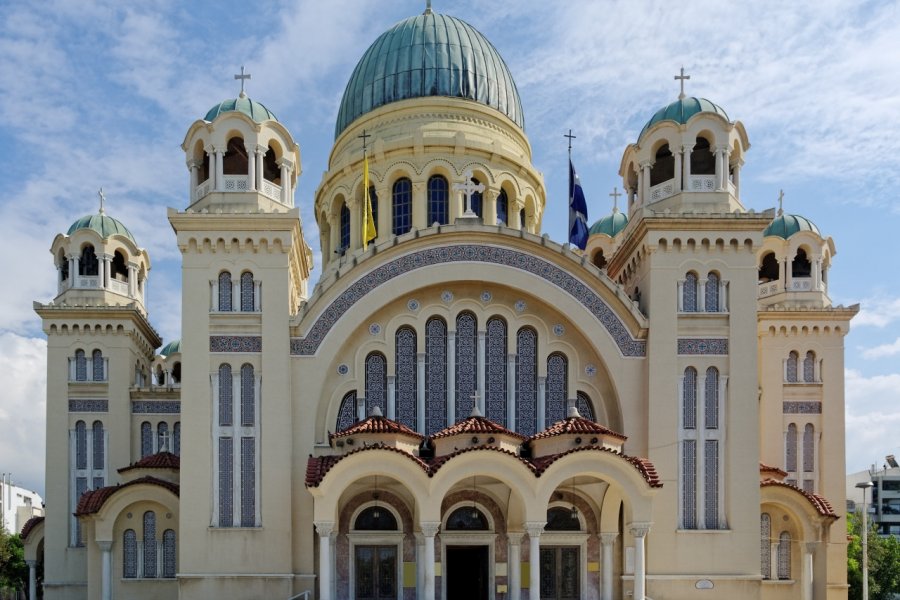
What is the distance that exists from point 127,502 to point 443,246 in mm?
11651

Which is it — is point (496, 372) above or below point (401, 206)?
below

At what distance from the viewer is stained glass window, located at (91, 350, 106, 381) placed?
33875 mm

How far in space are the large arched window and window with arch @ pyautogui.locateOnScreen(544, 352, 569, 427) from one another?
302 cm

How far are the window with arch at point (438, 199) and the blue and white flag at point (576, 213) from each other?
4.40 m

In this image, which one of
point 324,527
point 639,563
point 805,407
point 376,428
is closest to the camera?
point 324,527

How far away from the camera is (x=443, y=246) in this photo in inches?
1131

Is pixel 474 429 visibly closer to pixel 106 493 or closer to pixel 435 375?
pixel 435 375

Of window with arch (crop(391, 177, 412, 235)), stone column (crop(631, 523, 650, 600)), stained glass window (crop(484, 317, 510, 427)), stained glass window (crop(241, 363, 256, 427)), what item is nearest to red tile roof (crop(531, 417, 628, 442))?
stone column (crop(631, 523, 650, 600))

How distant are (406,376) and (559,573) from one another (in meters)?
7.05

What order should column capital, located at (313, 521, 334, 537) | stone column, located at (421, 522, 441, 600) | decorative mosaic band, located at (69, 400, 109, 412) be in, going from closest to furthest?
column capital, located at (313, 521, 334, 537) < stone column, located at (421, 522, 441, 600) < decorative mosaic band, located at (69, 400, 109, 412)

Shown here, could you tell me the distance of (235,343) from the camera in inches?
1087

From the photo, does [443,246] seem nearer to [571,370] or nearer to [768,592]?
[571,370]

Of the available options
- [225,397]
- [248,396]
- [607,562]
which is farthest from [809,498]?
[225,397]

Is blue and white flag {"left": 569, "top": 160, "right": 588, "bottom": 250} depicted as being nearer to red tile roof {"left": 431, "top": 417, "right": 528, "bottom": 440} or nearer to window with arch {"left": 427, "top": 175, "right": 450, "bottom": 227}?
window with arch {"left": 427, "top": 175, "right": 450, "bottom": 227}
